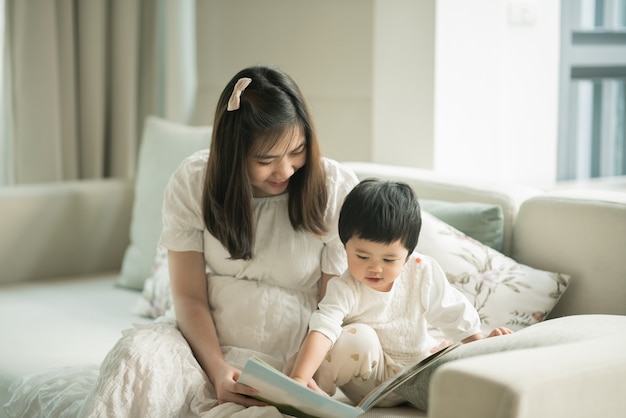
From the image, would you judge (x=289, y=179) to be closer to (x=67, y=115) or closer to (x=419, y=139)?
(x=419, y=139)

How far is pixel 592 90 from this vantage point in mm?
3453

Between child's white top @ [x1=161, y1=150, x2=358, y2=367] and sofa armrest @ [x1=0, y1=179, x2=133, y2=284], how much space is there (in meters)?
→ 1.08

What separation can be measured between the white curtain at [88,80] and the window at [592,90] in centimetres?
144

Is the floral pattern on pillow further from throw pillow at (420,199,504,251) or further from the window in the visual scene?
the window

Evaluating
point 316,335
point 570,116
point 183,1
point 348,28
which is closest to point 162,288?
point 316,335

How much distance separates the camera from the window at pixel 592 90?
10.0 feet

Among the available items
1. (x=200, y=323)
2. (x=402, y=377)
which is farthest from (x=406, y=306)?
(x=200, y=323)

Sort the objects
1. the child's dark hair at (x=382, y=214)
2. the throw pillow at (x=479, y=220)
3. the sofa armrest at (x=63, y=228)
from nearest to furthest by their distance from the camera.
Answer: the child's dark hair at (x=382, y=214) → the throw pillow at (x=479, y=220) → the sofa armrest at (x=63, y=228)

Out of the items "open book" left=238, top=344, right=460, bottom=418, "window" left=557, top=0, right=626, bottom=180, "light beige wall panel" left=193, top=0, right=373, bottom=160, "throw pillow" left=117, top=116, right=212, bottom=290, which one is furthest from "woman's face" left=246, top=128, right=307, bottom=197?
"window" left=557, top=0, right=626, bottom=180

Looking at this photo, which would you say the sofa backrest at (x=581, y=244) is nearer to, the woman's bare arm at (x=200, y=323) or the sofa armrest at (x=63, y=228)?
the woman's bare arm at (x=200, y=323)

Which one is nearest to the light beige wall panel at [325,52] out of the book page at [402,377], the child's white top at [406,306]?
the child's white top at [406,306]

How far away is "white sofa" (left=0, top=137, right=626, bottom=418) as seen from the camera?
1.15 m

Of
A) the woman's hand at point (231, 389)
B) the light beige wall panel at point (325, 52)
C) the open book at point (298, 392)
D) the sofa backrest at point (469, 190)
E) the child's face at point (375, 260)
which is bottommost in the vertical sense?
the woman's hand at point (231, 389)

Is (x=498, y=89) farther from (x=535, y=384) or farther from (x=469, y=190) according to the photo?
(x=535, y=384)
